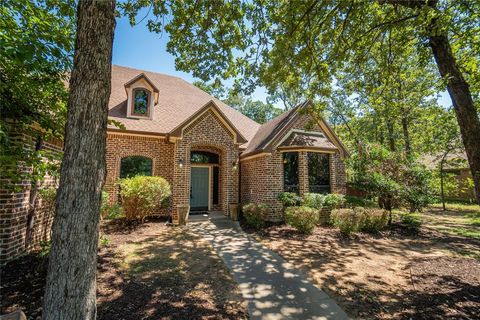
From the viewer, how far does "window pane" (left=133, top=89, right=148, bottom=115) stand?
37.3ft

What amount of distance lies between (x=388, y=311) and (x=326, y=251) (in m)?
3.07

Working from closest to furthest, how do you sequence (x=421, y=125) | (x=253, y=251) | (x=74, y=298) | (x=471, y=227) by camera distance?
1. (x=74, y=298)
2. (x=253, y=251)
3. (x=471, y=227)
4. (x=421, y=125)

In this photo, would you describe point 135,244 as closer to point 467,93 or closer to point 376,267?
point 376,267

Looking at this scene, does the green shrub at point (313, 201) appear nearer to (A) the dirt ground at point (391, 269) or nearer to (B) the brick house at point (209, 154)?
(B) the brick house at point (209, 154)

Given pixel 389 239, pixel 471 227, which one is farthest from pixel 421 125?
pixel 389 239

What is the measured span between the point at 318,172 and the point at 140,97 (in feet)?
32.2

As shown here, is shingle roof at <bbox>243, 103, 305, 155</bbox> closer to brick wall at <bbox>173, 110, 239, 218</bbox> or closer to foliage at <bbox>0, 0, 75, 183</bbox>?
brick wall at <bbox>173, 110, 239, 218</bbox>

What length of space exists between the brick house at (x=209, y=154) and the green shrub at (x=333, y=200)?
2.95 feet

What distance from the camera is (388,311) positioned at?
3662mm

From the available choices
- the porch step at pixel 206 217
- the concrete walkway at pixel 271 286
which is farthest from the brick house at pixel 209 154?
the concrete walkway at pixel 271 286

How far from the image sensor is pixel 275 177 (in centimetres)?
1086

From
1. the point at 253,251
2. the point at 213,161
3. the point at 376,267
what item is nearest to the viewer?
the point at 376,267

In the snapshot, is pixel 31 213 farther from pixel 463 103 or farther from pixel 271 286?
pixel 463 103

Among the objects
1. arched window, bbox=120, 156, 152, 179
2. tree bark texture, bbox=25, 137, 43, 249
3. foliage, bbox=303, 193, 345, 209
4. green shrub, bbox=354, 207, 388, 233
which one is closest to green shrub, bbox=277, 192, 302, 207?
foliage, bbox=303, 193, 345, 209
